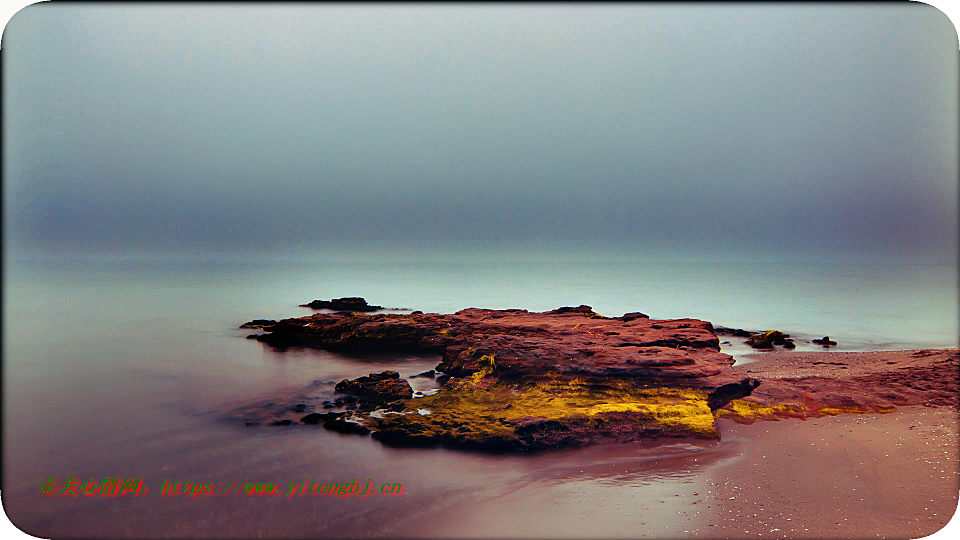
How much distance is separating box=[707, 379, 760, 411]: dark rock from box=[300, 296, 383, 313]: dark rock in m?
13.4

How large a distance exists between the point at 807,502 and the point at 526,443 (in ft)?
8.17

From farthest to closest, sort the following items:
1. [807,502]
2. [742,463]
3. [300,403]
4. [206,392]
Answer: [206,392], [300,403], [742,463], [807,502]

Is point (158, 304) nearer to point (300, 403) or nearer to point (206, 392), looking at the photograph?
point (206, 392)

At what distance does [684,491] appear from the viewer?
402 centimetres

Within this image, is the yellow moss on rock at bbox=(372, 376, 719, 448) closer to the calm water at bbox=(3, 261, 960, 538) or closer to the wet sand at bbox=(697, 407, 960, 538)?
the calm water at bbox=(3, 261, 960, 538)

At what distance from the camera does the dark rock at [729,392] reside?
5973 millimetres

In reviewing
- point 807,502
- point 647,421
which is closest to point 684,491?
point 807,502

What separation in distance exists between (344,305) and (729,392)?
46.7 feet

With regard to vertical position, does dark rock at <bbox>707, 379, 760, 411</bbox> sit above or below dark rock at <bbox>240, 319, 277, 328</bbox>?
above

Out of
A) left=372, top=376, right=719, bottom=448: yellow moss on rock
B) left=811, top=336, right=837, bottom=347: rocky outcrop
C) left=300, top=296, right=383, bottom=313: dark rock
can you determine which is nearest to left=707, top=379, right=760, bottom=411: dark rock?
left=372, top=376, right=719, bottom=448: yellow moss on rock

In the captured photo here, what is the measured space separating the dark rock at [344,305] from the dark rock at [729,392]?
13414 millimetres

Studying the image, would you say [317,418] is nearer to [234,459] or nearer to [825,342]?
[234,459]

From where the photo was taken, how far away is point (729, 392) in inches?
237

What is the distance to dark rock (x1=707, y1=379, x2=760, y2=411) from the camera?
5973 mm
